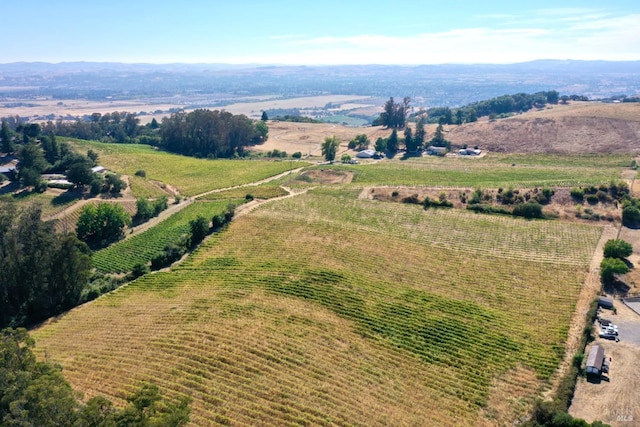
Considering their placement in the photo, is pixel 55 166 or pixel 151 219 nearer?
pixel 151 219

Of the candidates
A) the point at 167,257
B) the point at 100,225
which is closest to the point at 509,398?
the point at 167,257

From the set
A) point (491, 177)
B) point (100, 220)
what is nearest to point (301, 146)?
point (491, 177)

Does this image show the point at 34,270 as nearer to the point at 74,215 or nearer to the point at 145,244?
Result: the point at 145,244

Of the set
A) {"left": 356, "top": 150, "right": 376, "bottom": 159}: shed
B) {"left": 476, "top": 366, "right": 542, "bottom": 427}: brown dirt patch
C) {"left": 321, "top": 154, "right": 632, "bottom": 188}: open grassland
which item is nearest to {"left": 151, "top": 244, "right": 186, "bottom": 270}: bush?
{"left": 321, "top": 154, "right": 632, "bottom": 188}: open grassland

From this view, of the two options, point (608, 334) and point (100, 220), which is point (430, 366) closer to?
point (608, 334)

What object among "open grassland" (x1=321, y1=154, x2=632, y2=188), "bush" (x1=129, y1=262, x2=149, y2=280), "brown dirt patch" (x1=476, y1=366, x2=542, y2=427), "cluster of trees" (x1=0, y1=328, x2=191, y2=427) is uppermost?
"open grassland" (x1=321, y1=154, x2=632, y2=188)

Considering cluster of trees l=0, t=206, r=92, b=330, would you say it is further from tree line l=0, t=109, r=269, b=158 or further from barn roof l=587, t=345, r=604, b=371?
tree line l=0, t=109, r=269, b=158

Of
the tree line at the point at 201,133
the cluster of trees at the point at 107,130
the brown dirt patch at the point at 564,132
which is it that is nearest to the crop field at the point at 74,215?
the tree line at the point at 201,133

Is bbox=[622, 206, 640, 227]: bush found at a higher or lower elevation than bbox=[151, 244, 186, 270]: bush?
higher
